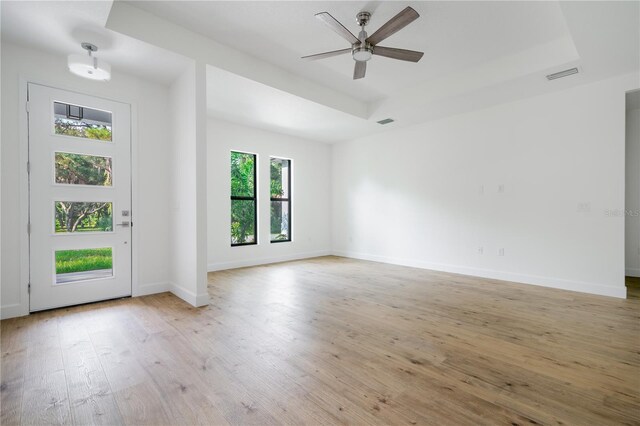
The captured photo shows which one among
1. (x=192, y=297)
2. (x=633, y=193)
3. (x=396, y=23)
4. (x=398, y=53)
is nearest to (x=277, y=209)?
(x=192, y=297)

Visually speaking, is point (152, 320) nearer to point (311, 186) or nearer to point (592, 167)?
point (311, 186)

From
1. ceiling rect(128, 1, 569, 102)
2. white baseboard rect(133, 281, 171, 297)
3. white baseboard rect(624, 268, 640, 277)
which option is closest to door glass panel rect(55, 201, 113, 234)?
white baseboard rect(133, 281, 171, 297)

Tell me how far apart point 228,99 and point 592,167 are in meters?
5.30

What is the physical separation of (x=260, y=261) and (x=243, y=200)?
1335mm

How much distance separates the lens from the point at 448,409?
5.34 ft

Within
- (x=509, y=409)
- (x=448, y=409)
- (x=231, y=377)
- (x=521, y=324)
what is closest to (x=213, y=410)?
(x=231, y=377)

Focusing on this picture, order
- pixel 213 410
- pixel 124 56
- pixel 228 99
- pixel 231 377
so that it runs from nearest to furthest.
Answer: pixel 213 410
pixel 231 377
pixel 124 56
pixel 228 99

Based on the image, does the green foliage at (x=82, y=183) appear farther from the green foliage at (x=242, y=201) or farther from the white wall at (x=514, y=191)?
the white wall at (x=514, y=191)

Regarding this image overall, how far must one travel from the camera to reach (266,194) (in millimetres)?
6281

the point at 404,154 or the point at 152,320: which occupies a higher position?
the point at 404,154

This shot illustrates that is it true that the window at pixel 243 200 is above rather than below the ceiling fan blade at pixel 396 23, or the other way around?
below

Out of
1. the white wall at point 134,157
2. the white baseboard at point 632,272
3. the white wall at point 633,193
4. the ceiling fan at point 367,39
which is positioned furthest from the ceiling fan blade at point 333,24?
the white baseboard at point 632,272

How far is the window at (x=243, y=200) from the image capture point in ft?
19.4

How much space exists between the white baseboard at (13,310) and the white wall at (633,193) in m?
8.60
